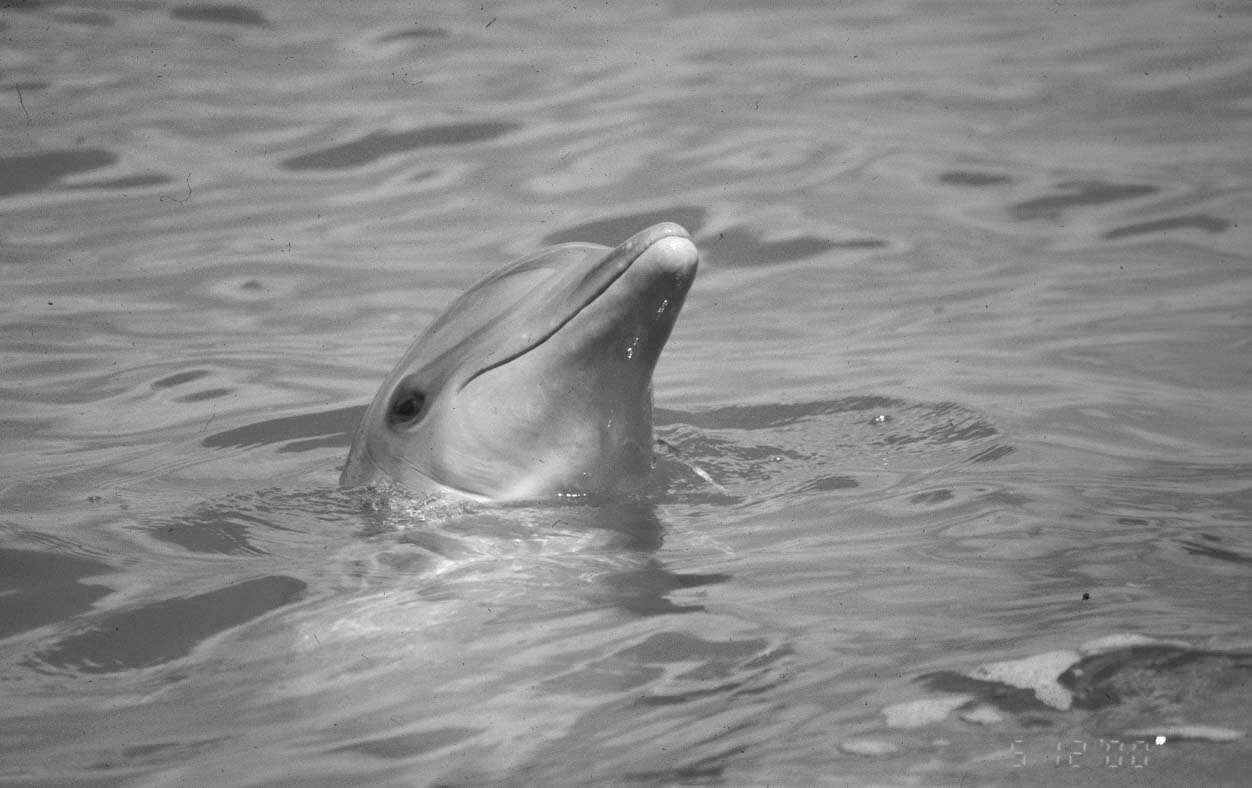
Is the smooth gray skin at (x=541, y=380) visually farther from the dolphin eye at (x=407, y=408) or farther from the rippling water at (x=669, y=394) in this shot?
the rippling water at (x=669, y=394)

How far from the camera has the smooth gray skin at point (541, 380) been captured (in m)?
5.61

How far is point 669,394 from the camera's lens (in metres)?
8.71

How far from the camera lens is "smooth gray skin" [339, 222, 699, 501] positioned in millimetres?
5605

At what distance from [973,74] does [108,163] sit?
6.76 m
